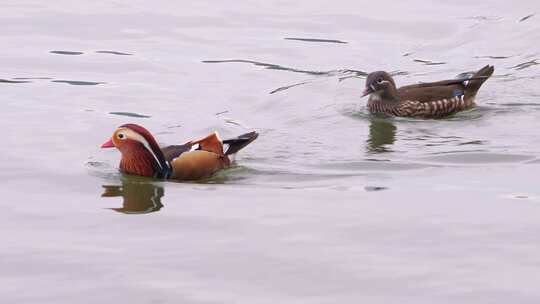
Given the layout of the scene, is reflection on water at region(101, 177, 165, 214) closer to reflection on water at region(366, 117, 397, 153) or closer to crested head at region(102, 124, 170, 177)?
crested head at region(102, 124, 170, 177)

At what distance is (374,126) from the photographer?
1738 cm

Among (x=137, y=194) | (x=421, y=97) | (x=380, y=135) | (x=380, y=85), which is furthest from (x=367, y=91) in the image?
(x=137, y=194)

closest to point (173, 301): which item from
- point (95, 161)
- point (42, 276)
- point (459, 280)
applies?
point (42, 276)

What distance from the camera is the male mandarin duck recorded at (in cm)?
1791

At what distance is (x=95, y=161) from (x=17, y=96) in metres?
3.74

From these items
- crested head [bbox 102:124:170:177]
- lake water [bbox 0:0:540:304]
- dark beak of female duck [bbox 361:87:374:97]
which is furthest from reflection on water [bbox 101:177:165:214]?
dark beak of female duck [bbox 361:87:374:97]

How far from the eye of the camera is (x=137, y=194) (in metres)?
13.3

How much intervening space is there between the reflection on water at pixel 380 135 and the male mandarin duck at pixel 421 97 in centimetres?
31

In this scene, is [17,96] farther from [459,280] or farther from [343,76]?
[459,280]

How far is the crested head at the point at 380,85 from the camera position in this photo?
17.9 meters

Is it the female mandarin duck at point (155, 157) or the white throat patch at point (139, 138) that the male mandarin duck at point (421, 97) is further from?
the white throat patch at point (139, 138)

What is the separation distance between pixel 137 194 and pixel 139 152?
0.73m

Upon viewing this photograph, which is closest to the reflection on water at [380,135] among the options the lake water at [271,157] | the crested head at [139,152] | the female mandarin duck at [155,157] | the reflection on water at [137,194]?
the lake water at [271,157]

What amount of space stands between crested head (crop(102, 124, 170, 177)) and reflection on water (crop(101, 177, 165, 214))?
14 cm
